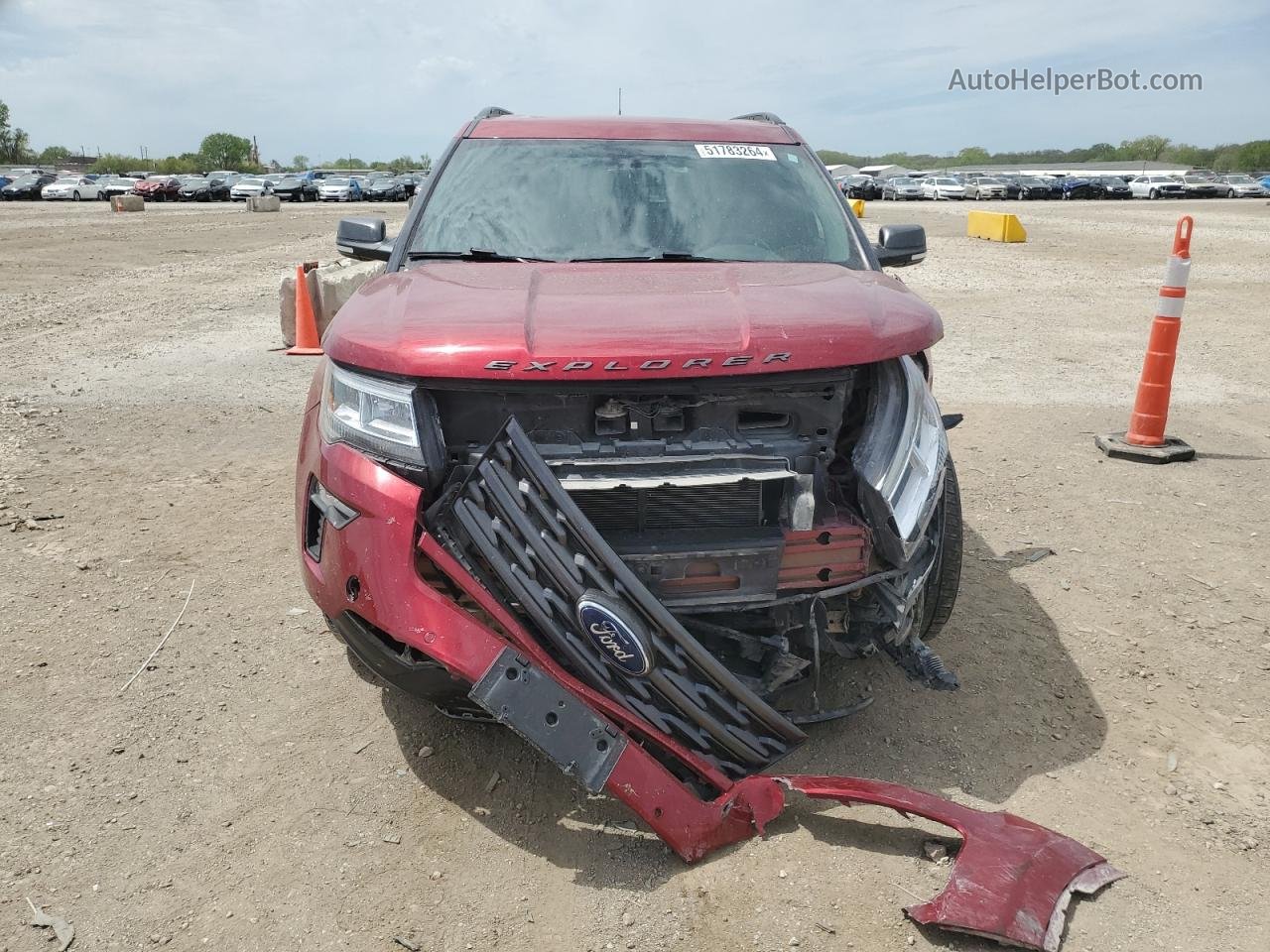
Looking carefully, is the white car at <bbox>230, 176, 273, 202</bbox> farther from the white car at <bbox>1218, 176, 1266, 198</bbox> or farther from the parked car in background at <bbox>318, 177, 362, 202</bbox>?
the white car at <bbox>1218, 176, 1266, 198</bbox>

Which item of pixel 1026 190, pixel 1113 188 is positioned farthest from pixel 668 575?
pixel 1113 188

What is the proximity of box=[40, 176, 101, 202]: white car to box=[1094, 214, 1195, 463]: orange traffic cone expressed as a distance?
53.8 metres

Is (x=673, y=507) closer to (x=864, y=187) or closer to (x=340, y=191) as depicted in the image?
(x=340, y=191)

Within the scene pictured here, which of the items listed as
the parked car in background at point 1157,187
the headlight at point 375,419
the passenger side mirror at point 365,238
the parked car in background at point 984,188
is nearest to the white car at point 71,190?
the parked car in background at point 984,188

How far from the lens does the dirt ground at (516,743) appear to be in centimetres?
249

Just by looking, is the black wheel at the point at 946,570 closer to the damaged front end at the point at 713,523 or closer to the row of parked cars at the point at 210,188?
the damaged front end at the point at 713,523

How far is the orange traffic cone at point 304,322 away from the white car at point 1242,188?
168ft

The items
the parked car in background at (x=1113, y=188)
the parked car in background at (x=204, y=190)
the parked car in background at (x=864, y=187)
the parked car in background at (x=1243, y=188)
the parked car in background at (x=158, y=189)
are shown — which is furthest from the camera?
the parked car in background at (x=204, y=190)

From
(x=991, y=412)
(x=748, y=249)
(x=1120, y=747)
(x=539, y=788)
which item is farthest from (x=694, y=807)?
(x=991, y=412)

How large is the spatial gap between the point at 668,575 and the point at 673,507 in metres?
0.20

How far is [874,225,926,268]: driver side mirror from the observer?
14.0ft

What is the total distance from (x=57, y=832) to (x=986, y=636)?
10.7 feet

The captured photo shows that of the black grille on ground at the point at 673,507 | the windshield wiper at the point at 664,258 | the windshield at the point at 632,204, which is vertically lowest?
the black grille on ground at the point at 673,507

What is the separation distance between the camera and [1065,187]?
4944cm
